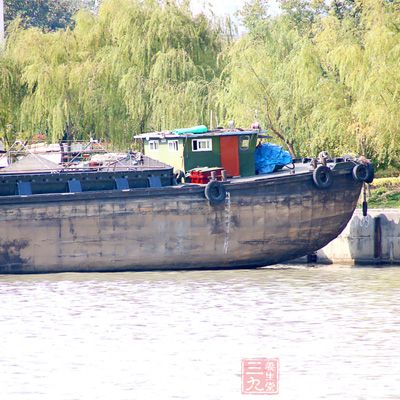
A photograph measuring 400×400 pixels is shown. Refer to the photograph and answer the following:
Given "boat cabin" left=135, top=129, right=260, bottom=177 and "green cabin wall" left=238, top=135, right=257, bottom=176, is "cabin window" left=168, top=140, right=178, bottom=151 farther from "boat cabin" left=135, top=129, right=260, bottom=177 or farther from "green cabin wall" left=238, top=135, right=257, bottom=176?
"green cabin wall" left=238, top=135, right=257, bottom=176

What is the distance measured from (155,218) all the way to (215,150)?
3.21 meters

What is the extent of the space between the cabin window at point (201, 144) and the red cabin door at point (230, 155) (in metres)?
0.38

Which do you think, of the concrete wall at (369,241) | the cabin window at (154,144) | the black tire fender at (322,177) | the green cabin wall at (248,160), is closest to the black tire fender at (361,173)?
the black tire fender at (322,177)

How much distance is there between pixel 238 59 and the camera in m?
51.1

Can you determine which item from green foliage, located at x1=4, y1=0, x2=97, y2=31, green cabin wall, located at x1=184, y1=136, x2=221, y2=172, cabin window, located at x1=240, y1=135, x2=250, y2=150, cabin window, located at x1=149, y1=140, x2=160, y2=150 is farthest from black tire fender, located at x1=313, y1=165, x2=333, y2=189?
green foliage, located at x1=4, y1=0, x2=97, y2=31

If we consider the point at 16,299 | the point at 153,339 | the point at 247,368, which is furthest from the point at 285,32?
the point at 247,368

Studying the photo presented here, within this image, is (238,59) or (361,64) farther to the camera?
(238,59)

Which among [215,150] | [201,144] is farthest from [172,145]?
[215,150]

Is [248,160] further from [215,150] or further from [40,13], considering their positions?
[40,13]

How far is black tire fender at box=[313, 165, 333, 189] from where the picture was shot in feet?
127

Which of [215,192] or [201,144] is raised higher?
[201,144]

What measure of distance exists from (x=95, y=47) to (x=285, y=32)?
860 cm

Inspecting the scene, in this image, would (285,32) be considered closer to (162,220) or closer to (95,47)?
(95,47)

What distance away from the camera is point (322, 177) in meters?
39.0
